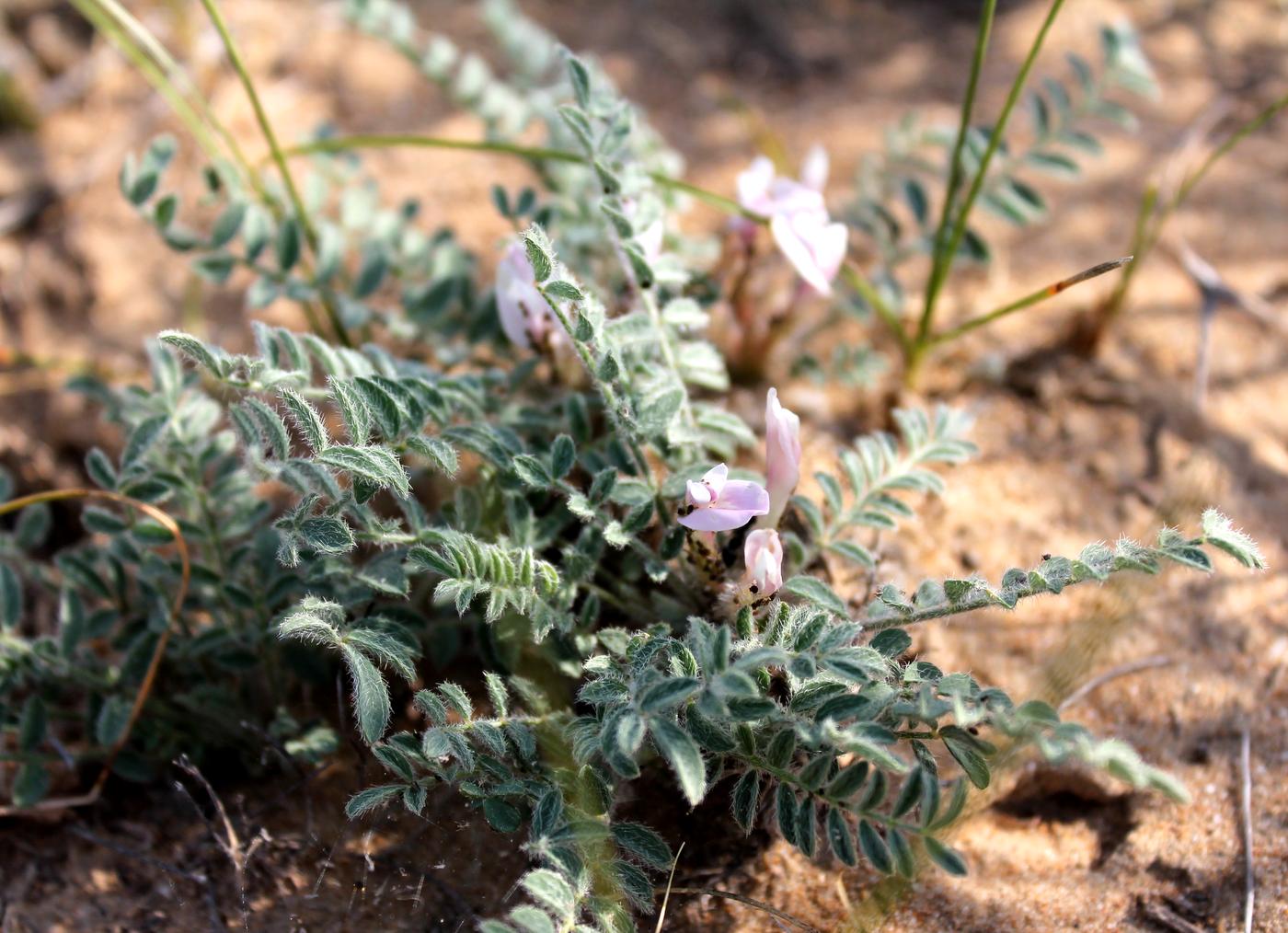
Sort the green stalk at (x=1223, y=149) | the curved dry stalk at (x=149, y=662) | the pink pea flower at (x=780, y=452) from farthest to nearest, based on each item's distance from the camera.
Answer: the green stalk at (x=1223, y=149) → the curved dry stalk at (x=149, y=662) → the pink pea flower at (x=780, y=452)

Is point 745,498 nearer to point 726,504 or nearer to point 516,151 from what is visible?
point 726,504

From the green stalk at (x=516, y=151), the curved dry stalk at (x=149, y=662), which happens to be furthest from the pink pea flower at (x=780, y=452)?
the curved dry stalk at (x=149, y=662)

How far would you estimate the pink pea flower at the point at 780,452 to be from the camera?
164cm

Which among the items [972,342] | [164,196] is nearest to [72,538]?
[164,196]

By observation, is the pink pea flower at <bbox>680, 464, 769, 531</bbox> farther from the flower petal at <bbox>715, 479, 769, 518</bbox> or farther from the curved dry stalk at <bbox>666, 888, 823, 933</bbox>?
the curved dry stalk at <bbox>666, 888, 823, 933</bbox>

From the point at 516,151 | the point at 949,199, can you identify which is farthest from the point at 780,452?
the point at 516,151

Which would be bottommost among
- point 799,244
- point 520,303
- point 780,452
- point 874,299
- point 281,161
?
point 780,452

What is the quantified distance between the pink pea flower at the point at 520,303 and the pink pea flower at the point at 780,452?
49cm

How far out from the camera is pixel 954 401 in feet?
7.70

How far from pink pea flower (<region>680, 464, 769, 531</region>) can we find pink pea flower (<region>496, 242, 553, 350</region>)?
53 cm

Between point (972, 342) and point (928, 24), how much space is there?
1373 mm

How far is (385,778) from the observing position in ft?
5.63

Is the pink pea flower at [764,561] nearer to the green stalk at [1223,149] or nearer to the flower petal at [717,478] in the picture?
the flower petal at [717,478]

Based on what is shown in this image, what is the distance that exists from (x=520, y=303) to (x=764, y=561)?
68 centimetres
